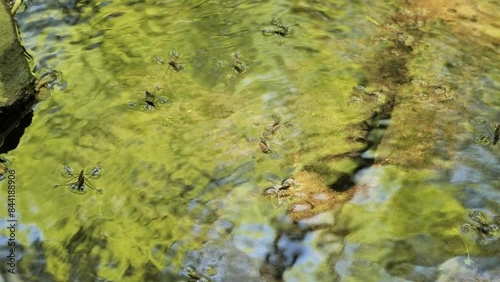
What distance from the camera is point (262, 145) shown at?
3.89 meters

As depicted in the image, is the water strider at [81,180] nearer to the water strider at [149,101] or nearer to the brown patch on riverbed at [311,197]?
the water strider at [149,101]

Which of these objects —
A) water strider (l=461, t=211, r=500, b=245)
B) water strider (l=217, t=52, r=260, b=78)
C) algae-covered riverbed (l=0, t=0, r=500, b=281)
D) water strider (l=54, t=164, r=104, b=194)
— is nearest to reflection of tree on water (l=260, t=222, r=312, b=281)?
algae-covered riverbed (l=0, t=0, r=500, b=281)

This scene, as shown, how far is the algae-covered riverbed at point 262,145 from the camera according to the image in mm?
3264

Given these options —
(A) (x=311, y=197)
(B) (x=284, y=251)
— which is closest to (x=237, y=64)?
(A) (x=311, y=197)

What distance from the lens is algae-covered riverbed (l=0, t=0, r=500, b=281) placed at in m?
3.26

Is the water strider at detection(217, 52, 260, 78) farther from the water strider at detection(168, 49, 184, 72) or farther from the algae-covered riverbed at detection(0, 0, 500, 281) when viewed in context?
the water strider at detection(168, 49, 184, 72)

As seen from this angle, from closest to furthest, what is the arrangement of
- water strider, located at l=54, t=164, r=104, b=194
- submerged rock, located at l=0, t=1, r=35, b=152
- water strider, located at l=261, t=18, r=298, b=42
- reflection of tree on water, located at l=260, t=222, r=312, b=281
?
1. reflection of tree on water, located at l=260, t=222, r=312, b=281
2. water strider, located at l=54, t=164, r=104, b=194
3. submerged rock, located at l=0, t=1, r=35, b=152
4. water strider, located at l=261, t=18, r=298, b=42

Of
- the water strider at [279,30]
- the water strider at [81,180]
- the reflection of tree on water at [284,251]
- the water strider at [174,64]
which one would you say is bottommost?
the water strider at [81,180]

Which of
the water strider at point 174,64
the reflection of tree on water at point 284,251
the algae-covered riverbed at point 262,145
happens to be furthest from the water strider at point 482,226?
the water strider at point 174,64

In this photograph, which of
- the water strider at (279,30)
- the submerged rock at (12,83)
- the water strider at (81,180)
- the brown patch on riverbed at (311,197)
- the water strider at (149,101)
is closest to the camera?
the brown patch on riverbed at (311,197)

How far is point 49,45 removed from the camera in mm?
5020

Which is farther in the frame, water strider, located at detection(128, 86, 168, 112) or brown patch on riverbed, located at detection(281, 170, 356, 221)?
water strider, located at detection(128, 86, 168, 112)

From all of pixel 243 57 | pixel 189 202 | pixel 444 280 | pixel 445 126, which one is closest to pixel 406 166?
pixel 445 126

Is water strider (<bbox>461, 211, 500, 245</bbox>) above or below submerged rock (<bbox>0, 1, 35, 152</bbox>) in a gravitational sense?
above
